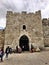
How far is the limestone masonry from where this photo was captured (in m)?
21.3

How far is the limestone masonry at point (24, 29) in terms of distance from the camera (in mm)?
21344

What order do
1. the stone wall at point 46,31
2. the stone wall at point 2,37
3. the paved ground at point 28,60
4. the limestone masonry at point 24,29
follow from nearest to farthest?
1. the paved ground at point 28,60
2. the limestone masonry at point 24,29
3. the stone wall at point 2,37
4. the stone wall at point 46,31

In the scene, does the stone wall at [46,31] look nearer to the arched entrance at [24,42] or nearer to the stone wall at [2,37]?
the arched entrance at [24,42]

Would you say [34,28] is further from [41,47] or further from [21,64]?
A: [21,64]

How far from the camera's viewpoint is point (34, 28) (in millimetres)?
21859

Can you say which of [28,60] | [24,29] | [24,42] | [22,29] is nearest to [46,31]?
[24,42]

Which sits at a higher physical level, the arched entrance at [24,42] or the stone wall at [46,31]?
the stone wall at [46,31]

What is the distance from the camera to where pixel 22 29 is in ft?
71.5

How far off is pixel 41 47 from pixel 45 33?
141 inches

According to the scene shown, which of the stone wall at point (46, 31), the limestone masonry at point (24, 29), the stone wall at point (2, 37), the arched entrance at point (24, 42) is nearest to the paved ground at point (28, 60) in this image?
the limestone masonry at point (24, 29)

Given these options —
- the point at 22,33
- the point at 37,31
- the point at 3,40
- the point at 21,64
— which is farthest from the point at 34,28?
the point at 21,64

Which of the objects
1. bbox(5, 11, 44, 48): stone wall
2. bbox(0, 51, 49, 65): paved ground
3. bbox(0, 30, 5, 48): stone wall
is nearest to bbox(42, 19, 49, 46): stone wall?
bbox(5, 11, 44, 48): stone wall

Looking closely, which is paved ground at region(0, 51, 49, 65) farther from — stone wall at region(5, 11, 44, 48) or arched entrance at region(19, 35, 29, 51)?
arched entrance at region(19, 35, 29, 51)

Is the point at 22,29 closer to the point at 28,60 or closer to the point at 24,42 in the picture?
the point at 24,42
